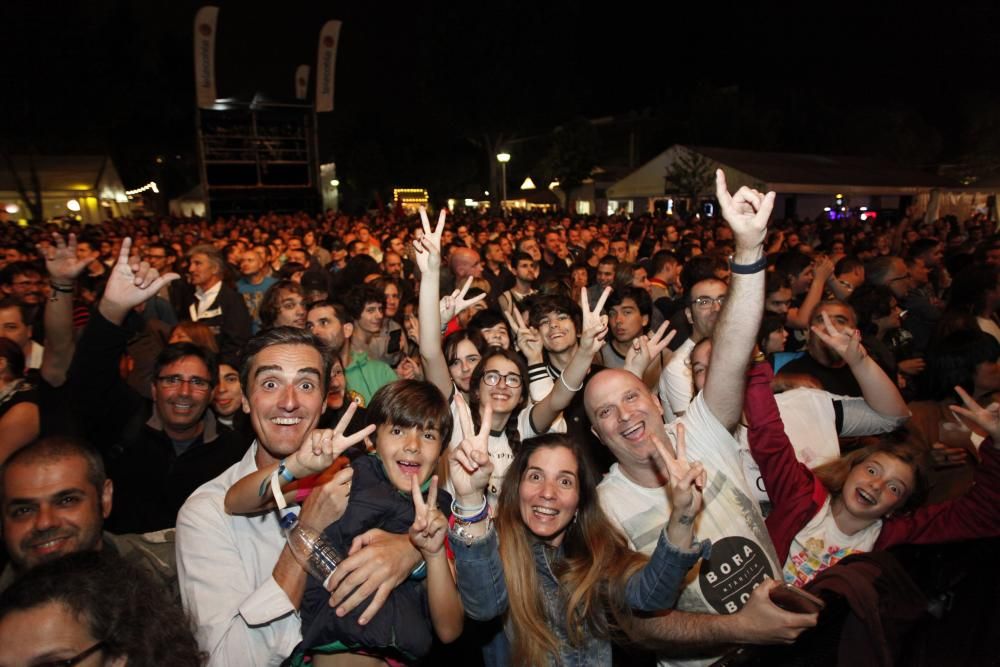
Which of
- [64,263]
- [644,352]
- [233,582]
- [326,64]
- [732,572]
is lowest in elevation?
[732,572]

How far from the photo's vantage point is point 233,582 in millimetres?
1871

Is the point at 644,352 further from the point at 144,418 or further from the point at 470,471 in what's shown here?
the point at 144,418

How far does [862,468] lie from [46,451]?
3018 mm

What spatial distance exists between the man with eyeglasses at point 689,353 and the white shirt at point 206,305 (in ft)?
14.1

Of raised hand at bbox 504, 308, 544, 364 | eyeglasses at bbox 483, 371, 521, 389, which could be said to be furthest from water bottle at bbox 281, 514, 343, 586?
raised hand at bbox 504, 308, 544, 364

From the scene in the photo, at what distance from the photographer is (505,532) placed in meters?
2.13

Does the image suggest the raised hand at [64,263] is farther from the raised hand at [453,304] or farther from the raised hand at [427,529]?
the raised hand at [427,529]

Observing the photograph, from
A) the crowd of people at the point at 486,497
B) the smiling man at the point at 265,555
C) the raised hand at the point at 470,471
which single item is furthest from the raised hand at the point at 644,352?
the smiling man at the point at 265,555

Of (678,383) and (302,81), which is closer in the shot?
(678,383)

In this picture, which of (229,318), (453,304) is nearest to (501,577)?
(453,304)

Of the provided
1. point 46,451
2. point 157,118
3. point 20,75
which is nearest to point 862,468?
point 46,451

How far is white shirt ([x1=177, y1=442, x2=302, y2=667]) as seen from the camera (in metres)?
1.74

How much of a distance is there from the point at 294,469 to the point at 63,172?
33.3 metres

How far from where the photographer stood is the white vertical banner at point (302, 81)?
25.4 metres
